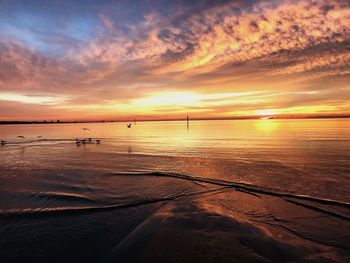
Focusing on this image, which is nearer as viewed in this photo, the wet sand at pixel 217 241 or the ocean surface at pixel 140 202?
the wet sand at pixel 217 241

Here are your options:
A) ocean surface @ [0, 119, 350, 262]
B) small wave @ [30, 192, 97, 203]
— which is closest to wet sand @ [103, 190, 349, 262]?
ocean surface @ [0, 119, 350, 262]

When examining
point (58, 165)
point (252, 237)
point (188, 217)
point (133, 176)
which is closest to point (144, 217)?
point (188, 217)

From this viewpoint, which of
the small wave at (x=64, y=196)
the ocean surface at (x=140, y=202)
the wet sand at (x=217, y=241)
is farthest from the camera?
the small wave at (x=64, y=196)

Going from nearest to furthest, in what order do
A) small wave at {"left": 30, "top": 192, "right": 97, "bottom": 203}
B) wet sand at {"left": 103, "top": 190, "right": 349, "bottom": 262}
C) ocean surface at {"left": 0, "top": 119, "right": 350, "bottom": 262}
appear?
1. wet sand at {"left": 103, "top": 190, "right": 349, "bottom": 262}
2. ocean surface at {"left": 0, "top": 119, "right": 350, "bottom": 262}
3. small wave at {"left": 30, "top": 192, "right": 97, "bottom": 203}

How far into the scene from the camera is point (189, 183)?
1532cm

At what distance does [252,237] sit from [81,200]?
28.3 ft

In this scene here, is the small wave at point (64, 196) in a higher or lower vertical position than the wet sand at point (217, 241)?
higher

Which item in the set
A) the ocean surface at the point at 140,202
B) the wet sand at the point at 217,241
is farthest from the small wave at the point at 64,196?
the wet sand at the point at 217,241

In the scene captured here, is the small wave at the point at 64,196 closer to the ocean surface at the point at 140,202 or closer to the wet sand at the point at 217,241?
the ocean surface at the point at 140,202

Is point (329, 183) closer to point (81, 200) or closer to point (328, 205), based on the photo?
point (328, 205)

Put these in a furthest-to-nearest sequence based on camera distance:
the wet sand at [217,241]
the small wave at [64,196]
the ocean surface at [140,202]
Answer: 1. the small wave at [64,196]
2. the ocean surface at [140,202]
3. the wet sand at [217,241]

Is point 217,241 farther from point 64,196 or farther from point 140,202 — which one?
point 64,196

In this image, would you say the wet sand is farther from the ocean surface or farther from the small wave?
the small wave

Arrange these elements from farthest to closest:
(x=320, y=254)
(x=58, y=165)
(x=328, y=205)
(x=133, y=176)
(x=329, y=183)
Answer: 1. (x=58, y=165)
2. (x=133, y=176)
3. (x=329, y=183)
4. (x=328, y=205)
5. (x=320, y=254)
